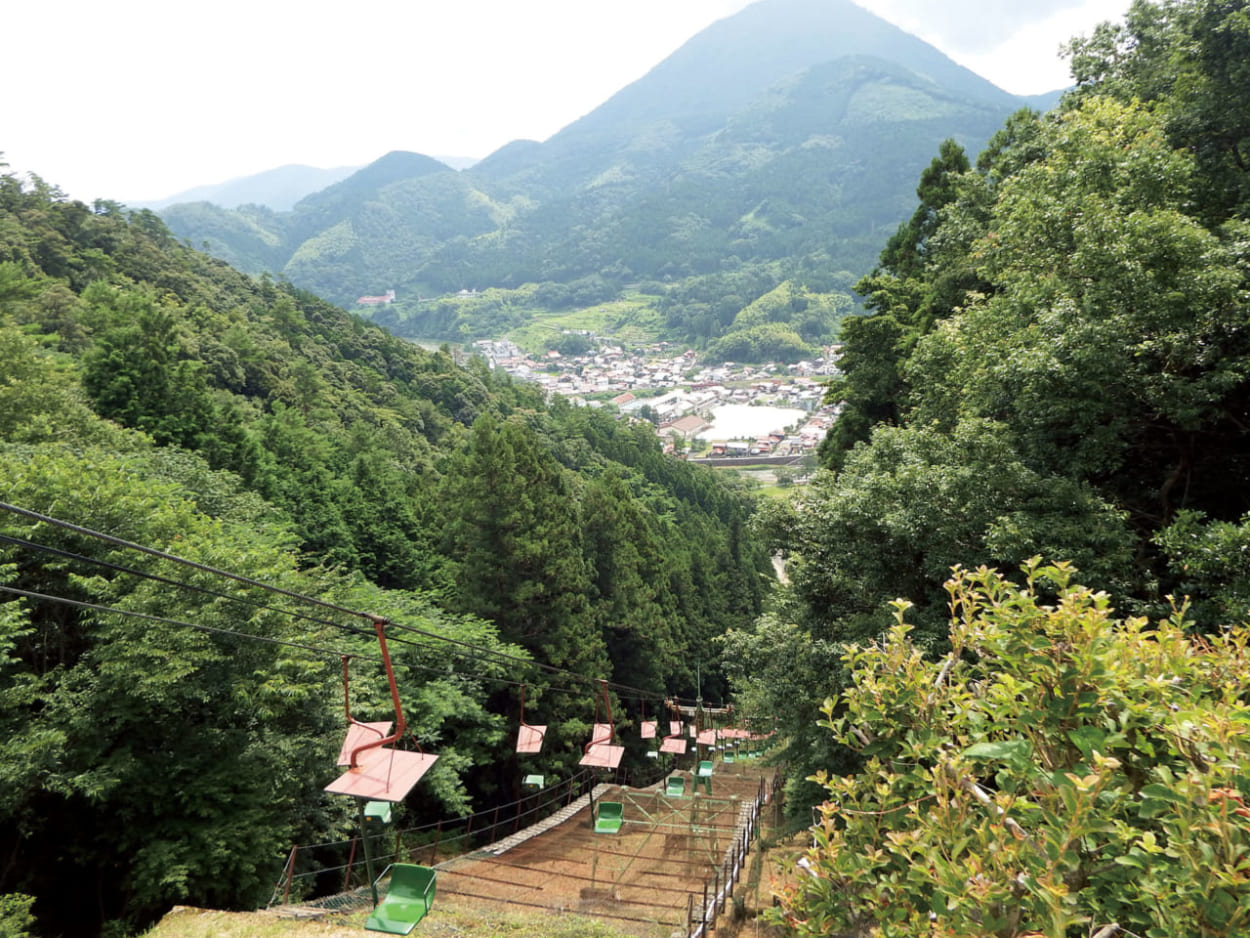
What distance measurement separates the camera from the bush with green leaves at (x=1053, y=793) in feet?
7.68

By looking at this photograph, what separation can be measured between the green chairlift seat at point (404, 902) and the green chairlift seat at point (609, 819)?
5.07 m

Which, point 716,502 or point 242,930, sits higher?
point 242,930

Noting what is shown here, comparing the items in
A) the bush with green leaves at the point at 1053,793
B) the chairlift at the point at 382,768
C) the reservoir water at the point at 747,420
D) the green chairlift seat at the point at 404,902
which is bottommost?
the reservoir water at the point at 747,420

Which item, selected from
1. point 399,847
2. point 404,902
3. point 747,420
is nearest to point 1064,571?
point 404,902

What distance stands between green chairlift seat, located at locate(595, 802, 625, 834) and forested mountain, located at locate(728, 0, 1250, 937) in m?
3.25

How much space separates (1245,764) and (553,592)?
20.3 m

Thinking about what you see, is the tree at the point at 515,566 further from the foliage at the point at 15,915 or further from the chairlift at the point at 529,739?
the foliage at the point at 15,915

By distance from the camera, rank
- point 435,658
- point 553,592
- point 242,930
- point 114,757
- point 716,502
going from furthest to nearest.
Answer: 1. point 716,502
2. point 553,592
3. point 435,658
4. point 114,757
5. point 242,930

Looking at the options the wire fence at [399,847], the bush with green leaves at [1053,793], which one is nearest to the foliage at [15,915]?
the wire fence at [399,847]

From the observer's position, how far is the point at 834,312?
180 meters

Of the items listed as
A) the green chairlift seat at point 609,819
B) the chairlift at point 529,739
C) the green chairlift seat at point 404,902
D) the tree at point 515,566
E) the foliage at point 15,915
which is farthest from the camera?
the tree at point 515,566

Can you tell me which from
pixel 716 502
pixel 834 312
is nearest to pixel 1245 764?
pixel 716 502

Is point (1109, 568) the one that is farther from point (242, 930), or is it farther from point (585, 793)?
point (585, 793)

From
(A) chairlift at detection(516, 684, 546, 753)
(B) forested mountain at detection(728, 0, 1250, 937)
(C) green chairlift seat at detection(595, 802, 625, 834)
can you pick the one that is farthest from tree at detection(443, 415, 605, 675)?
(B) forested mountain at detection(728, 0, 1250, 937)
